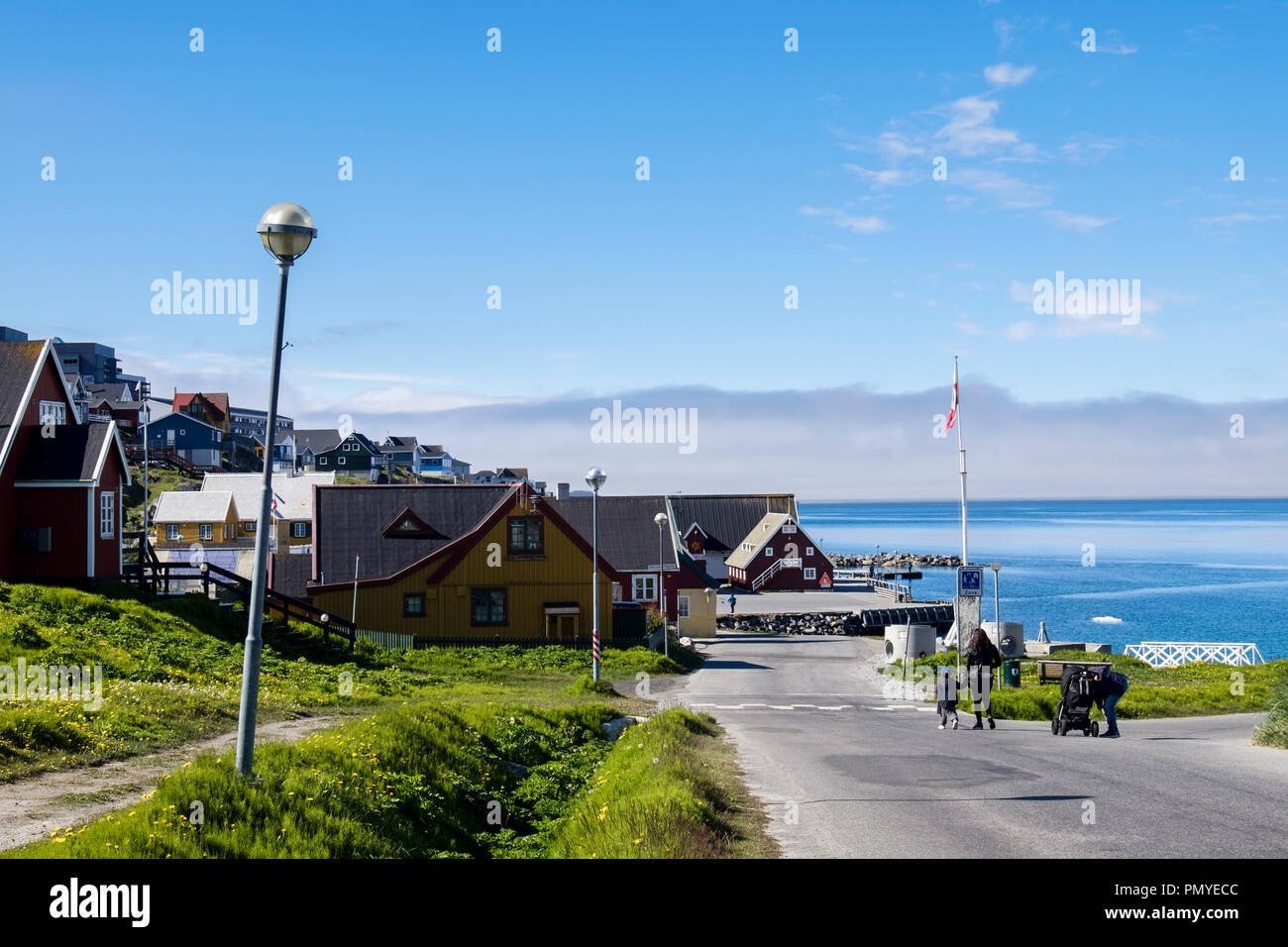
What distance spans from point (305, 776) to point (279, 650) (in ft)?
62.4

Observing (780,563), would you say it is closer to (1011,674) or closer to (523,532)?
(523,532)

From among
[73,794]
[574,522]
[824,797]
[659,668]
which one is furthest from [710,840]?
[574,522]

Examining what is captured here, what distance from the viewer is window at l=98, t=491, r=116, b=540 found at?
30812 mm

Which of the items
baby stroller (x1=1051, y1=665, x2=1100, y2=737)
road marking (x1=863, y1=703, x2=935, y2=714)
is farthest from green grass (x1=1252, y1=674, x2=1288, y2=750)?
road marking (x1=863, y1=703, x2=935, y2=714)

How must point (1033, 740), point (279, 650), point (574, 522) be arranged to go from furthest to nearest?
point (574, 522), point (279, 650), point (1033, 740)

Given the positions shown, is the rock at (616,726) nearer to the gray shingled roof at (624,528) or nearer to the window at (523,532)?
the window at (523,532)

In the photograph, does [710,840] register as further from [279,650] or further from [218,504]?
[218,504]

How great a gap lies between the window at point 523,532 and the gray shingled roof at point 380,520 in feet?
15.0

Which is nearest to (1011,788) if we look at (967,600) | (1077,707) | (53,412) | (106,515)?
(1077,707)

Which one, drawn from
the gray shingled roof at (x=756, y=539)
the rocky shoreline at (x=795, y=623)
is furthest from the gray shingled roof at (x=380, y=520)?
the gray shingled roof at (x=756, y=539)

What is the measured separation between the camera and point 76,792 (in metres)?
11.4

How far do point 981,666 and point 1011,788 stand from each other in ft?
29.9

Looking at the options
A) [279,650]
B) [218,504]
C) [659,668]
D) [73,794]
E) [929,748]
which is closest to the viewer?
[73,794]
